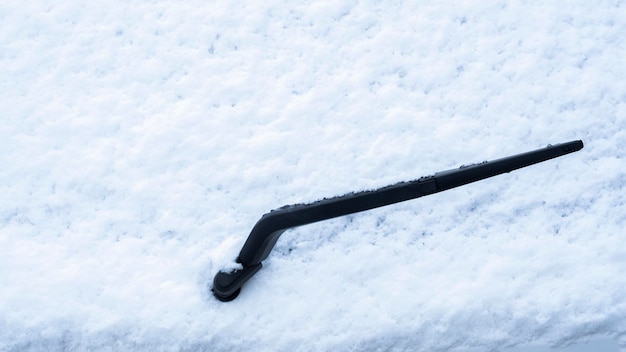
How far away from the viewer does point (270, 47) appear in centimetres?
177

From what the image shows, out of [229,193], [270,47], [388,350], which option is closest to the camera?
[388,350]

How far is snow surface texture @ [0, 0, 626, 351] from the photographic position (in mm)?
1556

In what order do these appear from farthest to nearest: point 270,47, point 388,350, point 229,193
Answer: point 270,47, point 229,193, point 388,350

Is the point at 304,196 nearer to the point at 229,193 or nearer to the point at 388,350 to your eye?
the point at 229,193

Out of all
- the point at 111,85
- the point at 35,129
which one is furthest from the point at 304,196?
the point at 35,129

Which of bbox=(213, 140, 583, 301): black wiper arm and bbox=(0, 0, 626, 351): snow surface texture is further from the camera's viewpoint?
bbox=(0, 0, 626, 351): snow surface texture

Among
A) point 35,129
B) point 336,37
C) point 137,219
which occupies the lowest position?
point 137,219

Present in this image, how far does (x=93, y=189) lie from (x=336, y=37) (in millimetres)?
910

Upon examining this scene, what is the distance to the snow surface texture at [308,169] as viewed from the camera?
156 centimetres

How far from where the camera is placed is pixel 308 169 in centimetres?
167

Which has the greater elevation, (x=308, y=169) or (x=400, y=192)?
(x=400, y=192)

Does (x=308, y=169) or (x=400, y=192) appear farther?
(x=308, y=169)

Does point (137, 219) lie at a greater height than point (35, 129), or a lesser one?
lesser

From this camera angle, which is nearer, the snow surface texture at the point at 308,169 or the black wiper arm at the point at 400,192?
the black wiper arm at the point at 400,192
